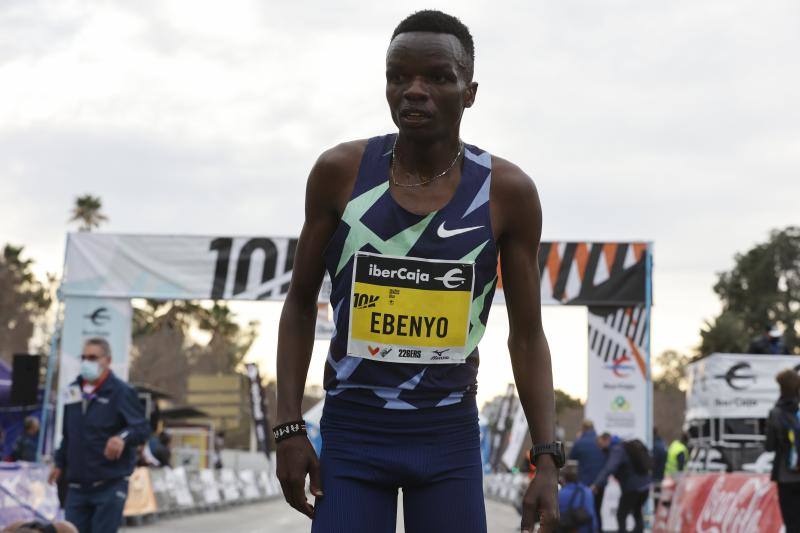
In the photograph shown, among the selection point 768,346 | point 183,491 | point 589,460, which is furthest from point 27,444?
point 768,346

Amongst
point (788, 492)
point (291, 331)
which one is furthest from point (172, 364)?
point (291, 331)

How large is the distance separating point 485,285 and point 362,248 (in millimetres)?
341

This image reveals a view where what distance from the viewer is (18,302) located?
5122 centimetres

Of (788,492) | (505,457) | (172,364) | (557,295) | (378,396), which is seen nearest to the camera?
(378,396)

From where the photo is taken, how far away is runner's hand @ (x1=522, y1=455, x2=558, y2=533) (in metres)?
3.15

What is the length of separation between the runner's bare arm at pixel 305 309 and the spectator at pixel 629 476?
12714 mm

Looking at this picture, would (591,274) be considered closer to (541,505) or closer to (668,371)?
(541,505)

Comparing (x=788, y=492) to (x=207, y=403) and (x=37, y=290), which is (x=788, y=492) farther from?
(x=37, y=290)

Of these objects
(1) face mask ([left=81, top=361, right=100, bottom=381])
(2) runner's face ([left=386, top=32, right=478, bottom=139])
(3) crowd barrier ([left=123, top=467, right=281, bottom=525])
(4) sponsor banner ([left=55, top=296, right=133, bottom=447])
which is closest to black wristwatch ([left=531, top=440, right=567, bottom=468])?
(2) runner's face ([left=386, top=32, right=478, bottom=139])

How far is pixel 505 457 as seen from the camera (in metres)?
35.5

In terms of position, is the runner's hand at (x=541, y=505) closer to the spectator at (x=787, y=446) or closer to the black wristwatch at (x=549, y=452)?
the black wristwatch at (x=549, y=452)

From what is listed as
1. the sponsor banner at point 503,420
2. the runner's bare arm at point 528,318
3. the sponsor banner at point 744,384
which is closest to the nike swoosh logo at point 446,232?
the runner's bare arm at point 528,318

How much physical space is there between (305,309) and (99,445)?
5.91 meters

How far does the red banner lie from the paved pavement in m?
3.56
